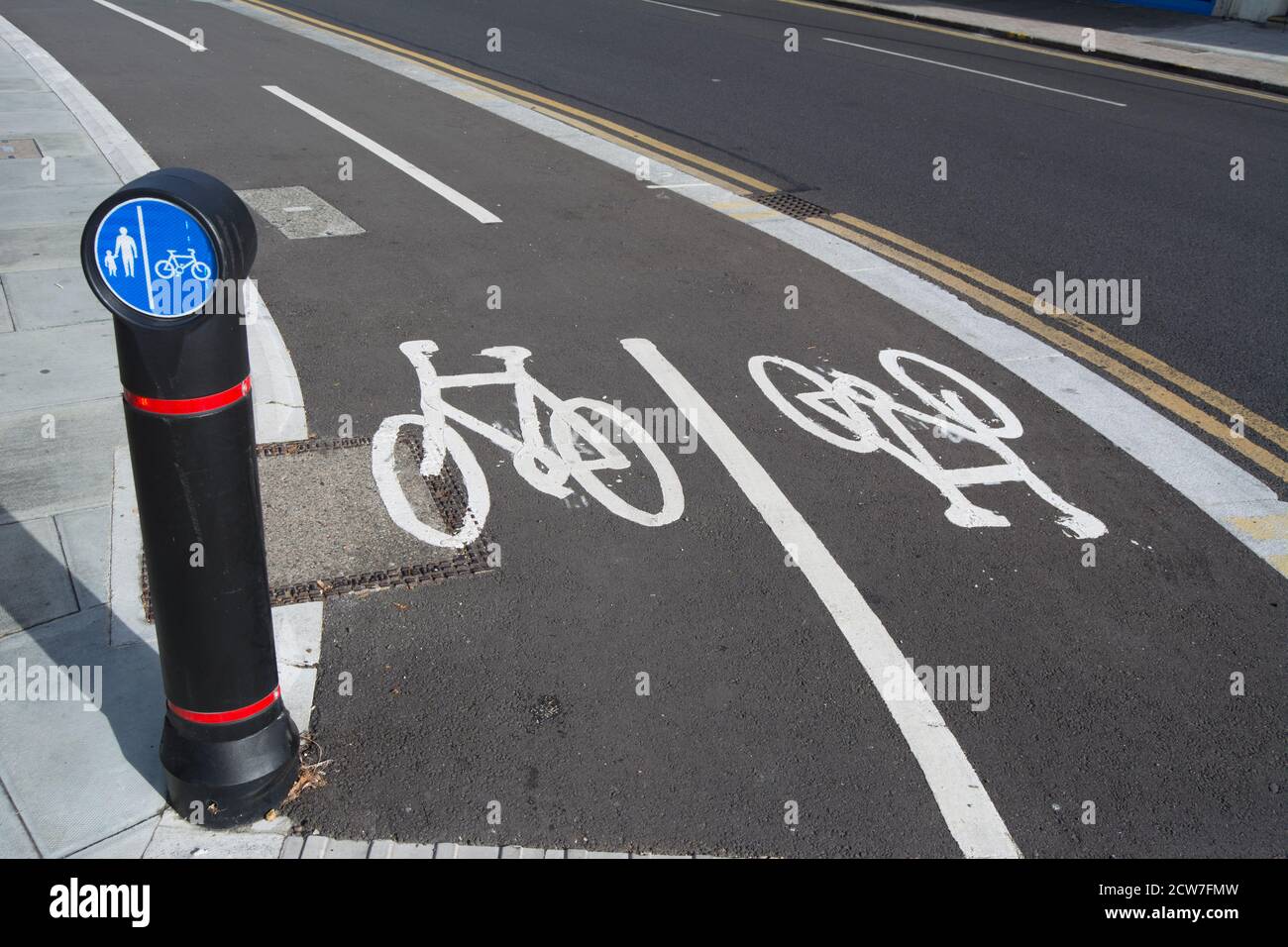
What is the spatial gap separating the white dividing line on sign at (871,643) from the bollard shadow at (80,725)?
265cm

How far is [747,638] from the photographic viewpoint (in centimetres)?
456

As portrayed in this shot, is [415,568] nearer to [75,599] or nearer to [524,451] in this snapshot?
[524,451]

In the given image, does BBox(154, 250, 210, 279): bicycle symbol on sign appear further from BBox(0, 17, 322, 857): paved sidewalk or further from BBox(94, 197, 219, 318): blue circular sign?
BBox(0, 17, 322, 857): paved sidewalk

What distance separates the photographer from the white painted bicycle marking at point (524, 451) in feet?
17.4

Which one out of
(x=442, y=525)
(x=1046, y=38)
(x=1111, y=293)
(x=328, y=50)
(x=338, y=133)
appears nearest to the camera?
(x=442, y=525)

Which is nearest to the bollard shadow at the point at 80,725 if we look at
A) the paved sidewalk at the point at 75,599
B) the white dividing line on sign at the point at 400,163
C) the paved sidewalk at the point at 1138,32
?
the paved sidewalk at the point at 75,599

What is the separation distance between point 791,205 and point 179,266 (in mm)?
7868

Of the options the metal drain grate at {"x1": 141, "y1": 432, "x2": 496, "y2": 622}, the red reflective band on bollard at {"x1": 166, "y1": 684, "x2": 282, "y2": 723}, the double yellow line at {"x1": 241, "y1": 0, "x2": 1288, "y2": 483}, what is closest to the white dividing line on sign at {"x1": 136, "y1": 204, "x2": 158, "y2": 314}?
the red reflective band on bollard at {"x1": 166, "y1": 684, "x2": 282, "y2": 723}

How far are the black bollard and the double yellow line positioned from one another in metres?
5.32

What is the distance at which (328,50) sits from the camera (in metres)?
16.9

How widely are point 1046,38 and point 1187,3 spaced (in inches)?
216

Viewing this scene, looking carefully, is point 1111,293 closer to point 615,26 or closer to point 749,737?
point 749,737

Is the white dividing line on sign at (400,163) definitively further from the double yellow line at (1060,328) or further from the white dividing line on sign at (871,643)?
the white dividing line on sign at (871,643)
